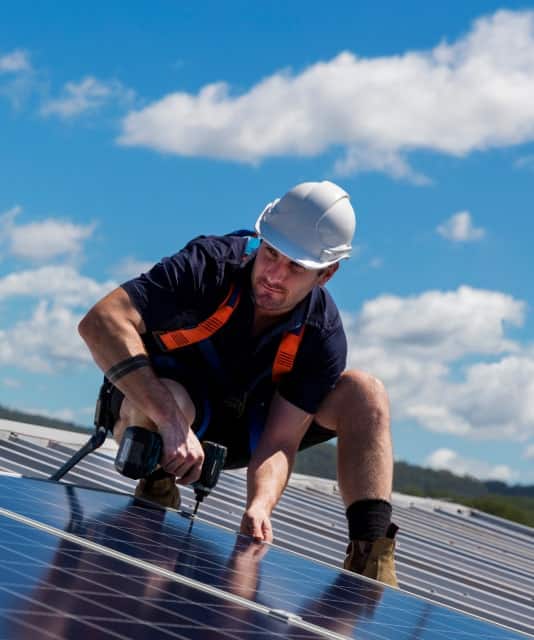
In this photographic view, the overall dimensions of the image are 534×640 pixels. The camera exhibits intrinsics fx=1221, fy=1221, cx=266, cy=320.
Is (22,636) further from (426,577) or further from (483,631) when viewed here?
(426,577)

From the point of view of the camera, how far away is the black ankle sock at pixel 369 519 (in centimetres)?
559

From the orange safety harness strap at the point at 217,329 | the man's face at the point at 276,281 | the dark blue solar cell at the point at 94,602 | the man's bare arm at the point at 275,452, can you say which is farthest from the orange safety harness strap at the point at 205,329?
the dark blue solar cell at the point at 94,602

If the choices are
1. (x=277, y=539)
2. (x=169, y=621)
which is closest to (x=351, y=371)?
(x=277, y=539)

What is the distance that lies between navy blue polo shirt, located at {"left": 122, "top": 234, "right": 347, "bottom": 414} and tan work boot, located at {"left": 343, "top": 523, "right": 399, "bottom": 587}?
0.70 m

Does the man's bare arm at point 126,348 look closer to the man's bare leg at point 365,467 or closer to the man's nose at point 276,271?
the man's nose at point 276,271

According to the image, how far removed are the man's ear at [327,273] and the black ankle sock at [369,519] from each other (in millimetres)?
1067

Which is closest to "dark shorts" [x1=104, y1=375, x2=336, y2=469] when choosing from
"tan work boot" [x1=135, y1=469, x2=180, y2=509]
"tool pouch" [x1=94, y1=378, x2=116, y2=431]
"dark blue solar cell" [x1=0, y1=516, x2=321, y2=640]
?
"tool pouch" [x1=94, y1=378, x2=116, y2=431]

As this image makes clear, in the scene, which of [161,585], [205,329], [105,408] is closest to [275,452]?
[205,329]

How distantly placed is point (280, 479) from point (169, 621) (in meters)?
3.21

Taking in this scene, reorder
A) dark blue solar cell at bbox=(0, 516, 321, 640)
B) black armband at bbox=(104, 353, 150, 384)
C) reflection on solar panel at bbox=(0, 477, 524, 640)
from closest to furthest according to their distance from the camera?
dark blue solar cell at bbox=(0, 516, 321, 640) < reflection on solar panel at bbox=(0, 477, 524, 640) < black armband at bbox=(104, 353, 150, 384)

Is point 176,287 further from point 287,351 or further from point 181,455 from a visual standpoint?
point 181,455

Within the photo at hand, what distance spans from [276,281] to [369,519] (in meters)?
1.18

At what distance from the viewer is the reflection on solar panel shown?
249cm

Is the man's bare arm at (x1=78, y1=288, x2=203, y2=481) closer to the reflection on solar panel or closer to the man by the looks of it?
the man
